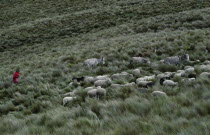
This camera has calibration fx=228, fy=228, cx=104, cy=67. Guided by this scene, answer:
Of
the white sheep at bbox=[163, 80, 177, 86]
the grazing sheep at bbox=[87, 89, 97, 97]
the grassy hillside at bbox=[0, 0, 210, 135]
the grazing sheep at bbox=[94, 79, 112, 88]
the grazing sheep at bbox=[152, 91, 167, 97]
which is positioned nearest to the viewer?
the grassy hillside at bbox=[0, 0, 210, 135]

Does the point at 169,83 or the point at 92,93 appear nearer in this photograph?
the point at 169,83

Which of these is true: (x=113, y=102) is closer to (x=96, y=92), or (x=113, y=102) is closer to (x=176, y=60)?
(x=96, y=92)

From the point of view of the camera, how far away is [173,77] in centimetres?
604

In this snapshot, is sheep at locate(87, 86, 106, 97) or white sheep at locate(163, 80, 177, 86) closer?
white sheep at locate(163, 80, 177, 86)

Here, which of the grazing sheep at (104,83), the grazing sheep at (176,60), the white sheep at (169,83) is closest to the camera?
the white sheep at (169,83)

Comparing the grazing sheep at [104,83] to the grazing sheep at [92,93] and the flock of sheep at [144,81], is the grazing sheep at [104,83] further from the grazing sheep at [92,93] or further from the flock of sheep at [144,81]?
the grazing sheep at [92,93]

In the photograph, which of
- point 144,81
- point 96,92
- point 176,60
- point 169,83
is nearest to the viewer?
point 169,83

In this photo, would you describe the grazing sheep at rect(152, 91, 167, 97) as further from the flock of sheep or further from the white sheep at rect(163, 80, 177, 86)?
the white sheep at rect(163, 80, 177, 86)

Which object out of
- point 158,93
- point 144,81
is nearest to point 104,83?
point 144,81

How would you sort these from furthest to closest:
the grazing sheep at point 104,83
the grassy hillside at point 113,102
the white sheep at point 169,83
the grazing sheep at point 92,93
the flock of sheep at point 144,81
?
the grazing sheep at point 104,83 → the grazing sheep at point 92,93 → the flock of sheep at point 144,81 → the white sheep at point 169,83 → the grassy hillside at point 113,102

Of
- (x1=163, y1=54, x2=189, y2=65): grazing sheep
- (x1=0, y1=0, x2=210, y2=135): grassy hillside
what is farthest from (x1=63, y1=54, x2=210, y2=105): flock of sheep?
(x1=163, y1=54, x2=189, y2=65): grazing sheep

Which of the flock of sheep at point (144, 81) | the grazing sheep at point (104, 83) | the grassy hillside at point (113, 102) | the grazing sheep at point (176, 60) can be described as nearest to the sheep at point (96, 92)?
the flock of sheep at point (144, 81)

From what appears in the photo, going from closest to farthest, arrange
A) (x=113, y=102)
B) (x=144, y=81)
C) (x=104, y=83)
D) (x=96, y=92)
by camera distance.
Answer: (x=113, y=102)
(x=96, y=92)
(x=144, y=81)
(x=104, y=83)

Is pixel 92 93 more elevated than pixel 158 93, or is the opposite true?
pixel 158 93
